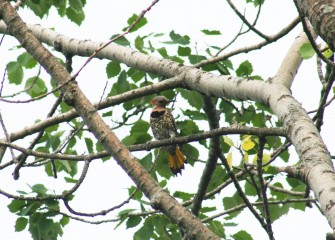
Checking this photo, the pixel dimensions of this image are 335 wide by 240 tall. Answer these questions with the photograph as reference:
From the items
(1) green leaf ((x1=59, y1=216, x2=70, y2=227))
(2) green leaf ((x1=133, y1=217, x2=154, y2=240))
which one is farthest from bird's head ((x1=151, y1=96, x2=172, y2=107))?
(2) green leaf ((x1=133, y1=217, x2=154, y2=240))

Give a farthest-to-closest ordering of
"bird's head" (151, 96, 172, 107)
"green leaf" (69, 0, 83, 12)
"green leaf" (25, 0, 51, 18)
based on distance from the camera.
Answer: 1. "bird's head" (151, 96, 172, 107)
2. "green leaf" (25, 0, 51, 18)
3. "green leaf" (69, 0, 83, 12)

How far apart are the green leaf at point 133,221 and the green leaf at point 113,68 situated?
113cm

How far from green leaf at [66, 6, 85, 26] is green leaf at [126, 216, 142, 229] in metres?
2.33

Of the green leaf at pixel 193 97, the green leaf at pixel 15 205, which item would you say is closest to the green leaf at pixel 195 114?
the green leaf at pixel 193 97

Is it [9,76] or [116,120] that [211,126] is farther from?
[9,76]

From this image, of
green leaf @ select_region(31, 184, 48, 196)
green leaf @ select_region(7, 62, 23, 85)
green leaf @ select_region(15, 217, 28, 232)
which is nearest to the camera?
green leaf @ select_region(31, 184, 48, 196)

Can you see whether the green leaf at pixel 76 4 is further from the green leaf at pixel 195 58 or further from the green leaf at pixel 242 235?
the green leaf at pixel 242 235

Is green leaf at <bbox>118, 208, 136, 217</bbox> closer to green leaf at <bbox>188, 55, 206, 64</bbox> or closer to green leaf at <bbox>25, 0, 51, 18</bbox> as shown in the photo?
green leaf at <bbox>188, 55, 206, 64</bbox>

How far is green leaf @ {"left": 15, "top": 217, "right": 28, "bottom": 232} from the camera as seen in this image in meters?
4.50

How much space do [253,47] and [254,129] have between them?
3.34 feet

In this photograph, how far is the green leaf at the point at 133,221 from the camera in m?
4.48

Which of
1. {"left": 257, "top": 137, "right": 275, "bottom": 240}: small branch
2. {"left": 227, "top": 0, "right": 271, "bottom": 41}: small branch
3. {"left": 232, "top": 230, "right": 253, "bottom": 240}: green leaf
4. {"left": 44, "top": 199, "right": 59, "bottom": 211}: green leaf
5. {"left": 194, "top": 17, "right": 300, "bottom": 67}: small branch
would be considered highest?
{"left": 194, "top": 17, "right": 300, "bottom": 67}: small branch

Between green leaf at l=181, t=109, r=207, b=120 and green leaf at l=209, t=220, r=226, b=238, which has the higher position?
green leaf at l=181, t=109, r=207, b=120

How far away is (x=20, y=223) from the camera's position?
4496mm
